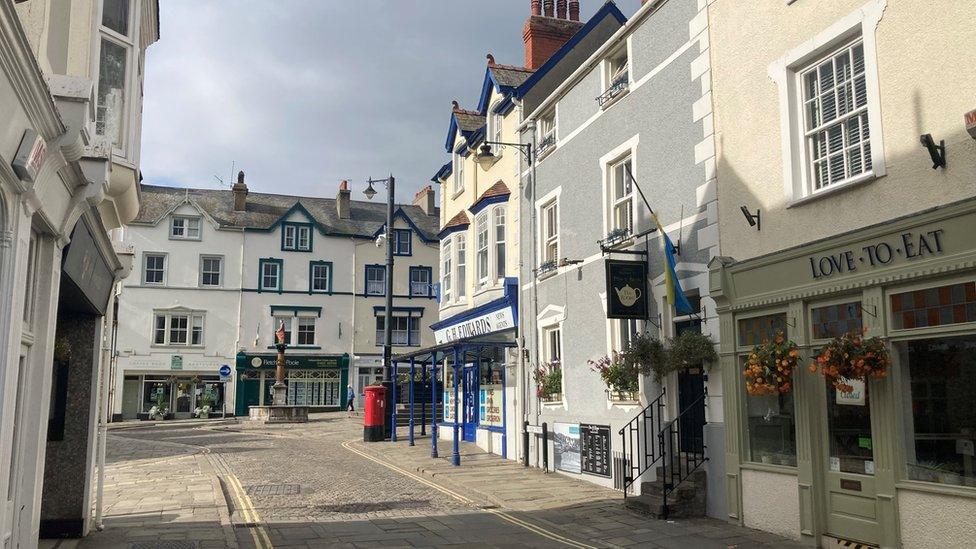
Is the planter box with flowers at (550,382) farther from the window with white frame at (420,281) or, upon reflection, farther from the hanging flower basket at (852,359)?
the window with white frame at (420,281)

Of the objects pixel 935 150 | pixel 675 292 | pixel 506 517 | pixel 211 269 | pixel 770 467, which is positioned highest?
pixel 211 269

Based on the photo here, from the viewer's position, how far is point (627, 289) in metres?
12.5

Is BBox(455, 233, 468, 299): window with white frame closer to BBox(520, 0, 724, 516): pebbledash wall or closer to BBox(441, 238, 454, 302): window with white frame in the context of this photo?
BBox(441, 238, 454, 302): window with white frame

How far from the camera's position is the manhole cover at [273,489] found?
44.1 feet

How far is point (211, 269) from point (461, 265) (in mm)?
24629

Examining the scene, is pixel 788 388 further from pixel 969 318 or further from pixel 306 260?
pixel 306 260

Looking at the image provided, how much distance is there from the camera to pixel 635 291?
12516mm

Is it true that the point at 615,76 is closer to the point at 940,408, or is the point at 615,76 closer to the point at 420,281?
the point at 940,408

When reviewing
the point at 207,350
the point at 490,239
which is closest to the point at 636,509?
the point at 490,239

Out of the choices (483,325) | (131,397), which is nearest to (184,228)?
(131,397)

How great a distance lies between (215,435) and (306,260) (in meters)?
18.7

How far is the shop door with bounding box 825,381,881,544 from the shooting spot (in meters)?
8.46

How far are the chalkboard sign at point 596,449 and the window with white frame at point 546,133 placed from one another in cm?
617

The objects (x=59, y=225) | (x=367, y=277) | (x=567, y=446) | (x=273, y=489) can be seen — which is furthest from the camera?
(x=367, y=277)
